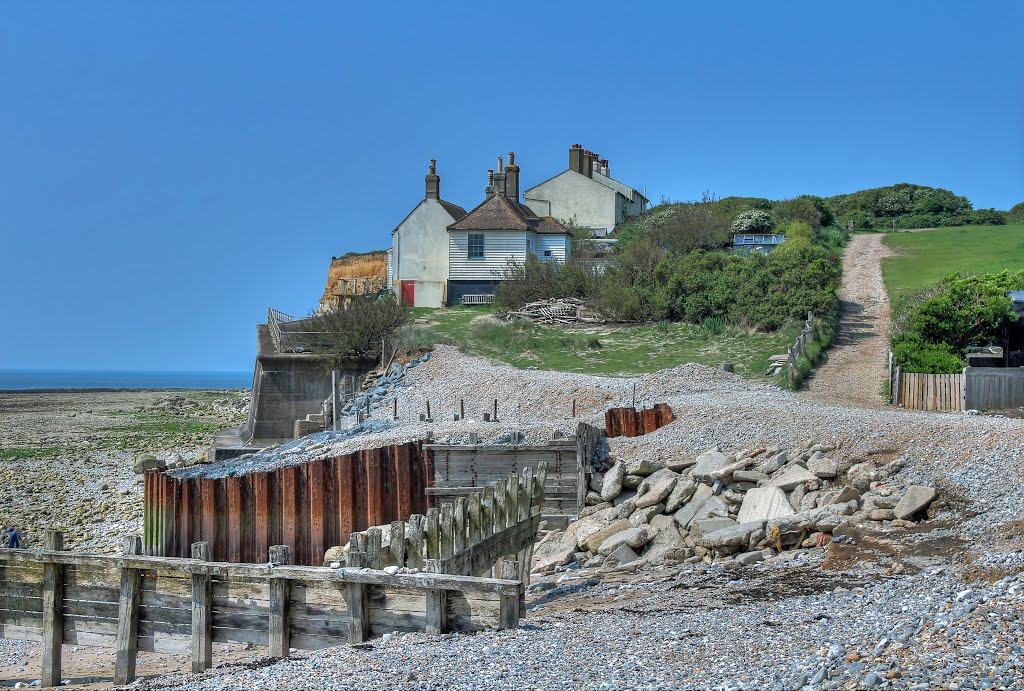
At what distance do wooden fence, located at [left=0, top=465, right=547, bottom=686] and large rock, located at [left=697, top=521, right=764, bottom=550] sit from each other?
3.24 meters

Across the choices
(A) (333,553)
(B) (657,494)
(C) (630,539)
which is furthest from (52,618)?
(B) (657,494)

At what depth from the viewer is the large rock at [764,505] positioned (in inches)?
638

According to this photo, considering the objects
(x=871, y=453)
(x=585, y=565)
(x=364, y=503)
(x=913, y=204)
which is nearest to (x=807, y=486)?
(x=871, y=453)

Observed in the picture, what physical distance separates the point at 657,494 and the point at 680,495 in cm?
41

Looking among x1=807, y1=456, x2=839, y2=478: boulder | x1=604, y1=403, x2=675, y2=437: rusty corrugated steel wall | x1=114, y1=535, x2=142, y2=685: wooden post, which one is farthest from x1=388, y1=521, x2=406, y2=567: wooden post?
x1=604, y1=403, x2=675, y2=437: rusty corrugated steel wall

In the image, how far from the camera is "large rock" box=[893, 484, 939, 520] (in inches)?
599

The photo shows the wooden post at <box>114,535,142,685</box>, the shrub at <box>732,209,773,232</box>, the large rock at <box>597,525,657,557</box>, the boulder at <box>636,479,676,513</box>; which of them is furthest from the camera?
the shrub at <box>732,209,773,232</box>

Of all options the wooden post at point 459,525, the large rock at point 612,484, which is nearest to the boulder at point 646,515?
the large rock at point 612,484

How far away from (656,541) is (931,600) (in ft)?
20.4

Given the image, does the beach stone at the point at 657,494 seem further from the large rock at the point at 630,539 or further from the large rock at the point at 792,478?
the large rock at the point at 792,478

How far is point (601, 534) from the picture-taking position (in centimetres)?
1736

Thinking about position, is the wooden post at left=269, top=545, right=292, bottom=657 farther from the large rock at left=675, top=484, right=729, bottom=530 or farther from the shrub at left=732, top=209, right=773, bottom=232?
the shrub at left=732, top=209, right=773, bottom=232

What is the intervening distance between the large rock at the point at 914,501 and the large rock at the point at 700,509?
102 inches

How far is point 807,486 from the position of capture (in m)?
17.0
